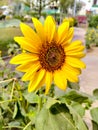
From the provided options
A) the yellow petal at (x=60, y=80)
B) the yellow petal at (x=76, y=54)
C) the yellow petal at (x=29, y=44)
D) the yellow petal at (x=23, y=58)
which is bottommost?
the yellow petal at (x=60, y=80)

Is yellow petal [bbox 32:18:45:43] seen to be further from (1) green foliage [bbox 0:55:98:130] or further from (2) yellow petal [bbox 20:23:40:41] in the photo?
(1) green foliage [bbox 0:55:98:130]

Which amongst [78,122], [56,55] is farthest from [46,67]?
[78,122]

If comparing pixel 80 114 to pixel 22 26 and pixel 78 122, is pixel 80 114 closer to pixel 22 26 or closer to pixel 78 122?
pixel 78 122

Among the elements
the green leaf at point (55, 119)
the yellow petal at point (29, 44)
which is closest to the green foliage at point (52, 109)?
the green leaf at point (55, 119)

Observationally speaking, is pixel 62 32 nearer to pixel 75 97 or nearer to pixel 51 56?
pixel 51 56

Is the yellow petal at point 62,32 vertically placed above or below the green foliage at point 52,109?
above

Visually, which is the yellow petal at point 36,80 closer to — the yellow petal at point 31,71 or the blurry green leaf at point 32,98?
the yellow petal at point 31,71

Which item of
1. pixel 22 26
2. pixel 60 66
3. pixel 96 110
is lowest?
pixel 96 110
